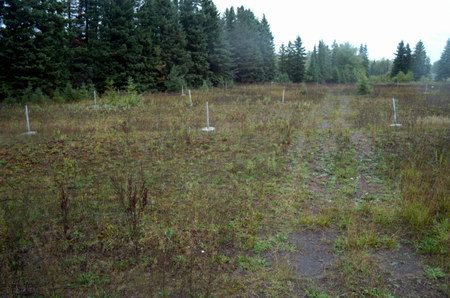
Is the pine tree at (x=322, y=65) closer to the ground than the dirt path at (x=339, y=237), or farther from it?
farther from it

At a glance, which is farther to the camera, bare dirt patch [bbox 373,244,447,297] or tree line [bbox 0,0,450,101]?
tree line [bbox 0,0,450,101]

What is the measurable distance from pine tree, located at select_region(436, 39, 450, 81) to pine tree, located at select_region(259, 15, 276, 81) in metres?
28.5

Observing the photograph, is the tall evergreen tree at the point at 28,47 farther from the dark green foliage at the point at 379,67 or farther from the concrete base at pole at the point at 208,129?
the dark green foliage at the point at 379,67

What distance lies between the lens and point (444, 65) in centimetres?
5562

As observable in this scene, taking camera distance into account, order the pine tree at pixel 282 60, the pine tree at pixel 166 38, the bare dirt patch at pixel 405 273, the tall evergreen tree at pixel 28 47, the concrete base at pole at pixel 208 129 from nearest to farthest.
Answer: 1. the bare dirt patch at pixel 405 273
2. the concrete base at pole at pixel 208 129
3. the tall evergreen tree at pixel 28 47
4. the pine tree at pixel 166 38
5. the pine tree at pixel 282 60

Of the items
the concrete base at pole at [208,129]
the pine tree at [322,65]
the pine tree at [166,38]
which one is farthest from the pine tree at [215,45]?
the concrete base at pole at [208,129]

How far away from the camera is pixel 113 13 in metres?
27.1

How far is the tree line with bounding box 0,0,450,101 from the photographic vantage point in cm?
2209

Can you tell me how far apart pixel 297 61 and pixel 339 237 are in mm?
53758

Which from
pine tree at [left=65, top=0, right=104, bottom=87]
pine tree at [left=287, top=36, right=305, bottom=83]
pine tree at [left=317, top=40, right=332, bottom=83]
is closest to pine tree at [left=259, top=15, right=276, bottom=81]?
pine tree at [left=287, top=36, right=305, bottom=83]

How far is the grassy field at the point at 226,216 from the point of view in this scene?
366cm

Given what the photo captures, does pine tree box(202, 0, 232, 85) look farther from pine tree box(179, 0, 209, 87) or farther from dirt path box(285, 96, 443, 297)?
dirt path box(285, 96, 443, 297)

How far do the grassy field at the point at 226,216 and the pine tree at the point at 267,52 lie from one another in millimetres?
43450

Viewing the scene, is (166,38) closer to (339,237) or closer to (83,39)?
(83,39)
